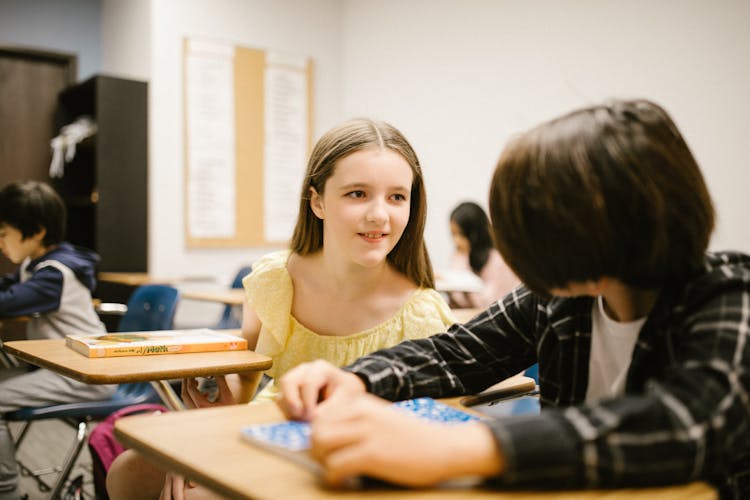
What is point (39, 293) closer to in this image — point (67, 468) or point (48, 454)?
point (67, 468)

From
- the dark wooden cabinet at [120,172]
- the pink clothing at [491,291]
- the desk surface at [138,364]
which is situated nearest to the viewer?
the desk surface at [138,364]

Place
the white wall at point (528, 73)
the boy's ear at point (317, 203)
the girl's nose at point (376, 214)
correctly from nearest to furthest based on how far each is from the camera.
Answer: the girl's nose at point (376, 214) → the boy's ear at point (317, 203) → the white wall at point (528, 73)

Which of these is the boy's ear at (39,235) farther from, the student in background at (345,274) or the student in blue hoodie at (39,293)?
the student in background at (345,274)

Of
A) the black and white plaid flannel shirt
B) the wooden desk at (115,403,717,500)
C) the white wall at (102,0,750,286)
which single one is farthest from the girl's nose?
the white wall at (102,0,750,286)

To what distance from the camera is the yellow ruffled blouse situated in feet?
5.13

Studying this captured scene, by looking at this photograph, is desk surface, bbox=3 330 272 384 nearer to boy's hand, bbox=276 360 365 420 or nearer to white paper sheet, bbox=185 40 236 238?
boy's hand, bbox=276 360 365 420

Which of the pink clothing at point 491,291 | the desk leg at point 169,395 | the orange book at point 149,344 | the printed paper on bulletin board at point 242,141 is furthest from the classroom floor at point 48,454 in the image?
the pink clothing at point 491,291

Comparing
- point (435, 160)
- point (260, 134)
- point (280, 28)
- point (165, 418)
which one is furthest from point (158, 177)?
point (165, 418)

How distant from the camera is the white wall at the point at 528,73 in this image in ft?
11.5

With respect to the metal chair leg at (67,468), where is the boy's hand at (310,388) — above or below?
above

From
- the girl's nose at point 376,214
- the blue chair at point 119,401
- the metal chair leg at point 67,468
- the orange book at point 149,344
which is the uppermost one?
the girl's nose at point 376,214

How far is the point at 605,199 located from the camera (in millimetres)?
737

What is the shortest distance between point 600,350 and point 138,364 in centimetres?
92

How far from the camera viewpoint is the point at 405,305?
63.5 inches
